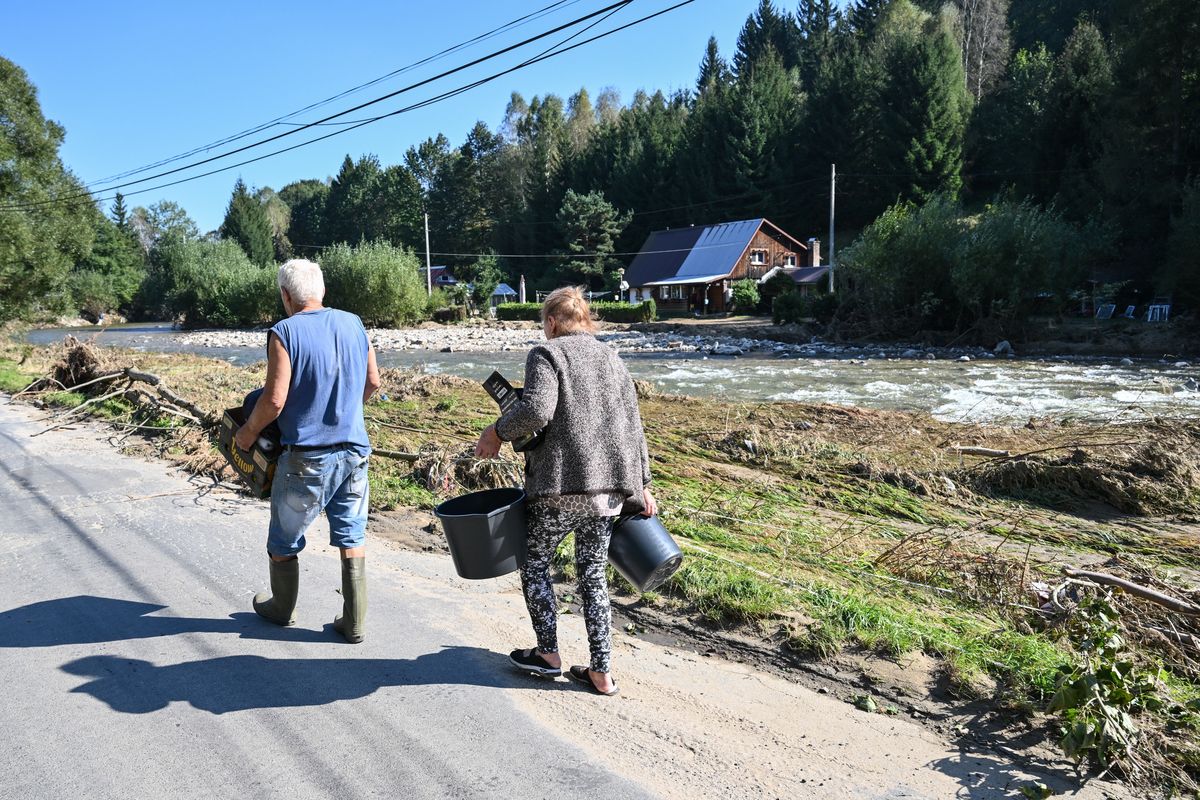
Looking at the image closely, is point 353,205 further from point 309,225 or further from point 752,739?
point 752,739

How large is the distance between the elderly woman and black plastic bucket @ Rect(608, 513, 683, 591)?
0.08 meters

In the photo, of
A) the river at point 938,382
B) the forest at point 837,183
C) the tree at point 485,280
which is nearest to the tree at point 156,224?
the forest at point 837,183

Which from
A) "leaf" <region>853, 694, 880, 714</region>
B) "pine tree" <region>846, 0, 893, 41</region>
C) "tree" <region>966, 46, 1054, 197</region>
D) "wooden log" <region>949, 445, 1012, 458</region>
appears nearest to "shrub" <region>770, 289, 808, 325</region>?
"tree" <region>966, 46, 1054, 197</region>

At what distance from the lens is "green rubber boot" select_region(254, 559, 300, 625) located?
4.36 metres

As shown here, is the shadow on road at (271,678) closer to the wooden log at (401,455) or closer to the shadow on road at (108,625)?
the shadow on road at (108,625)

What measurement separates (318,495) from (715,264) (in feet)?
193

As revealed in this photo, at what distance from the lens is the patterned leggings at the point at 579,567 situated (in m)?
3.77

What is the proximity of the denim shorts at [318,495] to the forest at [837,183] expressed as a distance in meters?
30.2

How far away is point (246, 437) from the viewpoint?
4.11 metres

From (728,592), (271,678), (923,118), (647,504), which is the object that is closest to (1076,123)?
(923,118)

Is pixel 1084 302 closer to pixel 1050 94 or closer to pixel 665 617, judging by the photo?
pixel 1050 94

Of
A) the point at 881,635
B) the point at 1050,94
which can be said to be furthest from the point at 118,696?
the point at 1050,94

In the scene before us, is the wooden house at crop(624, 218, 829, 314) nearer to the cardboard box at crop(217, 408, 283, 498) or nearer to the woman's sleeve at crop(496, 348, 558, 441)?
the cardboard box at crop(217, 408, 283, 498)

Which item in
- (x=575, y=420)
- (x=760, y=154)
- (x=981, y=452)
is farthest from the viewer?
(x=760, y=154)
